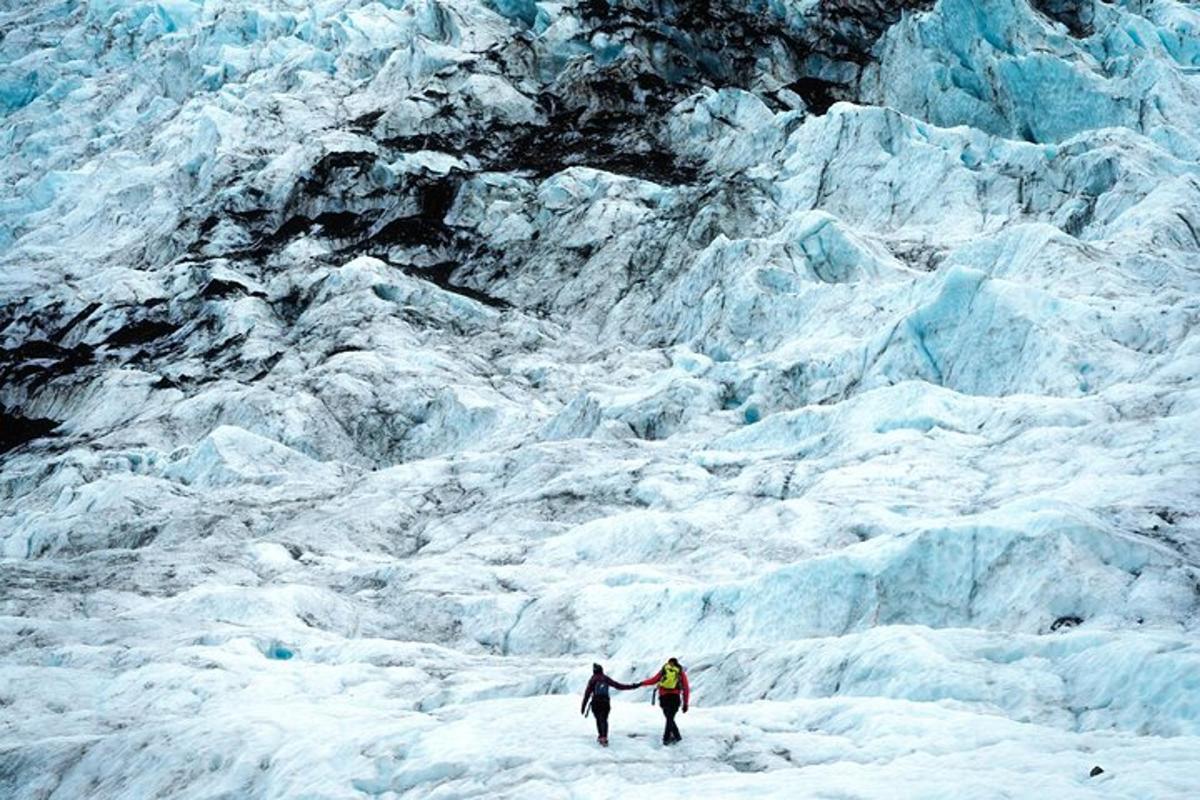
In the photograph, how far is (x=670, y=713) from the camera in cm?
1448

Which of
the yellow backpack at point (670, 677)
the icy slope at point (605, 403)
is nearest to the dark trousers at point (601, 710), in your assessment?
the icy slope at point (605, 403)

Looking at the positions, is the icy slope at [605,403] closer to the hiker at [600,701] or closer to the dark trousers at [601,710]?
the hiker at [600,701]

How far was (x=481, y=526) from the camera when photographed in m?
34.1

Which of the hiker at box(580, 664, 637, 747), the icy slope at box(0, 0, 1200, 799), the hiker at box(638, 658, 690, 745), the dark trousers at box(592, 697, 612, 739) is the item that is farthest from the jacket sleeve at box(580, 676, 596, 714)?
the hiker at box(638, 658, 690, 745)

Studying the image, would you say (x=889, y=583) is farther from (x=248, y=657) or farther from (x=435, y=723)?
(x=248, y=657)

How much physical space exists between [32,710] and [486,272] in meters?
41.4

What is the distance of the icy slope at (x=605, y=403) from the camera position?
16.8 m

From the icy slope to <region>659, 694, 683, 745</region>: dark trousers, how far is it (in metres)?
0.19

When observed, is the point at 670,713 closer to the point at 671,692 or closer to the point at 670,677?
the point at 671,692

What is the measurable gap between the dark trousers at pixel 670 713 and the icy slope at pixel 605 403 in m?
0.19

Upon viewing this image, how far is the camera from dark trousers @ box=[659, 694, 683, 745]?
47.2 feet

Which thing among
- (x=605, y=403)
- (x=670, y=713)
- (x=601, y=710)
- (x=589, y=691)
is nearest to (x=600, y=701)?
(x=601, y=710)

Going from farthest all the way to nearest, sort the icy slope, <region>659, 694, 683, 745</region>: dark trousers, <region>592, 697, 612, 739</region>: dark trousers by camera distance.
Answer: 1. the icy slope
2. <region>592, 697, 612, 739</region>: dark trousers
3. <region>659, 694, 683, 745</region>: dark trousers

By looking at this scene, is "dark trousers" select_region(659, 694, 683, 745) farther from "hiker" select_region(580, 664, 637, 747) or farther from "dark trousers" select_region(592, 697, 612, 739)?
"dark trousers" select_region(592, 697, 612, 739)
